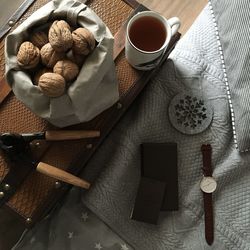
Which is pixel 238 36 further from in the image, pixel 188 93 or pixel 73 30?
pixel 73 30

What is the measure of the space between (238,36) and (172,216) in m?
0.42

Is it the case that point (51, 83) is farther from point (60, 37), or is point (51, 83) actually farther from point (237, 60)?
point (237, 60)

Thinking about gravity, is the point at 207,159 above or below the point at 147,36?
below

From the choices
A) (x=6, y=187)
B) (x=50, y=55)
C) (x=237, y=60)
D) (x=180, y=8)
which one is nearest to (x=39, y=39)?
(x=50, y=55)

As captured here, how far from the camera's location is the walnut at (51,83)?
0.69m

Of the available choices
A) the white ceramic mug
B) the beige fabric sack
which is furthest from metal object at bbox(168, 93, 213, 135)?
the beige fabric sack

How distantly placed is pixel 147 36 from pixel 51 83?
0.84 feet

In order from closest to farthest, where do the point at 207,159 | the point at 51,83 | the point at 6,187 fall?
the point at 51,83 → the point at 6,187 → the point at 207,159

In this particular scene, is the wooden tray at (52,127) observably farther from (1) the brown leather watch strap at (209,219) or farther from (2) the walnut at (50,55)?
(1) the brown leather watch strap at (209,219)

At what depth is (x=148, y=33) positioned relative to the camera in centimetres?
85

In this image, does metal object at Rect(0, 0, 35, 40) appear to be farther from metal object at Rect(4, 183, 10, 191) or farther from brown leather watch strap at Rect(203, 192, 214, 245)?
brown leather watch strap at Rect(203, 192, 214, 245)

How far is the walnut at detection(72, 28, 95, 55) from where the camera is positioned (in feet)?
2.30

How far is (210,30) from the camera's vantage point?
0.98 metres

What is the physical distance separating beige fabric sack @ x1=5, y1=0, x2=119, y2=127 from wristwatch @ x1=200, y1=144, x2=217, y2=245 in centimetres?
31
